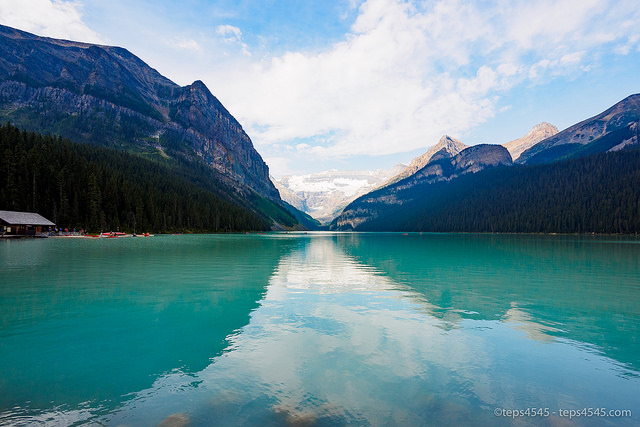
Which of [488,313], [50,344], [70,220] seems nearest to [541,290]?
[488,313]

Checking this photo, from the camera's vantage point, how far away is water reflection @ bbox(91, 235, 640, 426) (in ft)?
34.3

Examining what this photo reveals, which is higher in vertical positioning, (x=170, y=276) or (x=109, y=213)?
(x=109, y=213)

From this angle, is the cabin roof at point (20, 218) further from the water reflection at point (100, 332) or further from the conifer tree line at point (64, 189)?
the water reflection at point (100, 332)

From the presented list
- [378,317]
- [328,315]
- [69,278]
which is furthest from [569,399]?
[69,278]

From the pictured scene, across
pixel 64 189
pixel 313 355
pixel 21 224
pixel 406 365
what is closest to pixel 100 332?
pixel 313 355

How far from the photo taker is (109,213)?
139 m

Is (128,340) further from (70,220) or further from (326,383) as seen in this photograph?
(70,220)

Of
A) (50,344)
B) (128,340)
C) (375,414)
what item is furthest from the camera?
(128,340)

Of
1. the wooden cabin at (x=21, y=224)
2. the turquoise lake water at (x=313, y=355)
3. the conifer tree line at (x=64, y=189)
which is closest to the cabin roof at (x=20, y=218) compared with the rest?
the wooden cabin at (x=21, y=224)

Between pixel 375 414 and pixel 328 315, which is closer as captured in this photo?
pixel 375 414

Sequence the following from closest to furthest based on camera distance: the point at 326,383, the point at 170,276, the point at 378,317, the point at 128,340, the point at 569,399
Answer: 1. the point at 569,399
2. the point at 326,383
3. the point at 128,340
4. the point at 378,317
5. the point at 170,276

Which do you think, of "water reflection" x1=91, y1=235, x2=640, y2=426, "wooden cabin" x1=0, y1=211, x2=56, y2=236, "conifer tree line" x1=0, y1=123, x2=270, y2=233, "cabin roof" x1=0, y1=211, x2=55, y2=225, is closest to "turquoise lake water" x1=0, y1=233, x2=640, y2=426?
"water reflection" x1=91, y1=235, x2=640, y2=426

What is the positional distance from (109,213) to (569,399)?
16037 cm

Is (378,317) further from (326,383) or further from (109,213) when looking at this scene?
(109,213)
